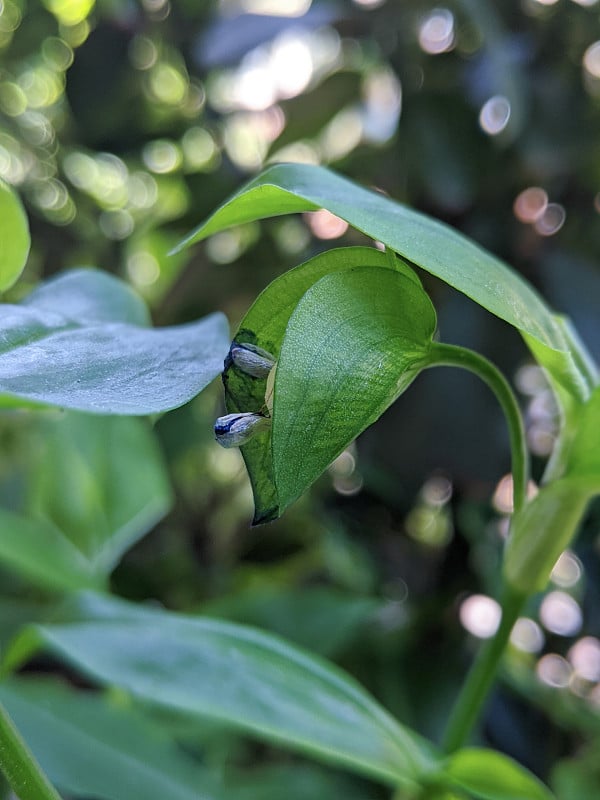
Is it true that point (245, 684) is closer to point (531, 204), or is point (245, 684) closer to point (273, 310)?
point (273, 310)

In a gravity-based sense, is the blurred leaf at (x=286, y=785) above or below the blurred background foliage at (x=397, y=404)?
below

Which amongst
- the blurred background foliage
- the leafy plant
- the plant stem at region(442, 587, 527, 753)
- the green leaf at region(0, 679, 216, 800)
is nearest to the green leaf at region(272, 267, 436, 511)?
the leafy plant

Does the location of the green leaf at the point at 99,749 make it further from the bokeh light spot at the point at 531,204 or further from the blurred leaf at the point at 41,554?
the bokeh light spot at the point at 531,204

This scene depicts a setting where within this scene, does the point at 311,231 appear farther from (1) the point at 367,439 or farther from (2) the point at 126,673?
(2) the point at 126,673

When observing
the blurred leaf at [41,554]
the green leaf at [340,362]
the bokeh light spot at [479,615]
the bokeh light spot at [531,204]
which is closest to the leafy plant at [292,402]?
the green leaf at [340,362]

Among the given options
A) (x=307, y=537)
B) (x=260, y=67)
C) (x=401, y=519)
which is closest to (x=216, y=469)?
(x=307, y=537)
